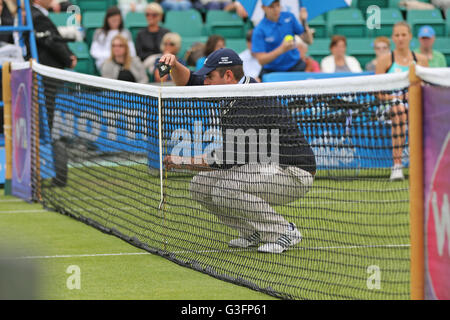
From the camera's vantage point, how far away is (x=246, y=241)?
6.40 meters

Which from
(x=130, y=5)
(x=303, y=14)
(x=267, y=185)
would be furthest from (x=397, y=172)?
(x=130, y=5)

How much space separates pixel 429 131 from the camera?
394 centimetres

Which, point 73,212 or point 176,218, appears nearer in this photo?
point 176,218

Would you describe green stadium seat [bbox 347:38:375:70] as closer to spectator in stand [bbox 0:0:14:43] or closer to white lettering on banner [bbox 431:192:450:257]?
spectator in stand [bbox 0:0:14:43]

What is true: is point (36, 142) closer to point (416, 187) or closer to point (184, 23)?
point (416, 187)

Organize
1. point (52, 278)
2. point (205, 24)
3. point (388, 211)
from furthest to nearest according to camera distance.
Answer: point (205, 24) < point (52, 278) < point (388, 211)

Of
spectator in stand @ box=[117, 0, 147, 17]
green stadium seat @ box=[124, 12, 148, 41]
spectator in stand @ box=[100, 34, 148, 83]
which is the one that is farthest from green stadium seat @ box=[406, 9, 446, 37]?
spectator in stand @ box=[100, 34, 148, 83]

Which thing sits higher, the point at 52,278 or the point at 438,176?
the point at 438,176

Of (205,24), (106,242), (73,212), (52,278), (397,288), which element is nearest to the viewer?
(397,288)

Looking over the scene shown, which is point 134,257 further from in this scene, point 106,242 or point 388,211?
point 388,211

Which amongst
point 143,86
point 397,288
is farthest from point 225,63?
point 397,288

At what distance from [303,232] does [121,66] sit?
802 centimetres

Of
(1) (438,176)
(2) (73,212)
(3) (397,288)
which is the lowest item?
(2) (73,212)
